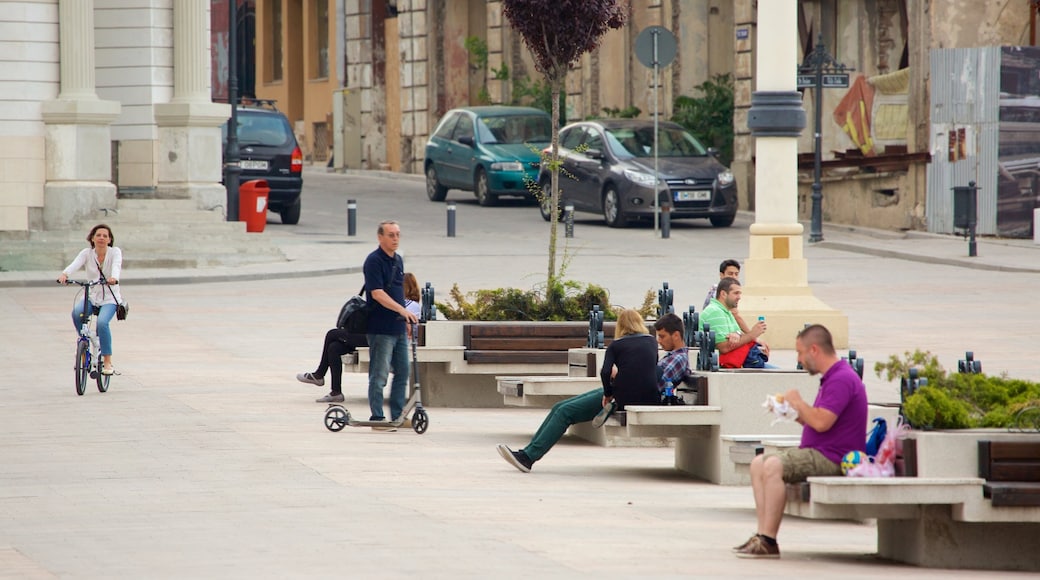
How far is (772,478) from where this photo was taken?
27.9ft

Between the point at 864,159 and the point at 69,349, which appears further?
the point at 864,159

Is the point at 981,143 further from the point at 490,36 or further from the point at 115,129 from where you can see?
the point at 490,36

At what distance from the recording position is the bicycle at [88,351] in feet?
49.1

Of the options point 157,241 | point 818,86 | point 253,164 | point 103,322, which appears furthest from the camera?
point 253,164

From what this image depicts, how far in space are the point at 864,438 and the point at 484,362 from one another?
5834 mm

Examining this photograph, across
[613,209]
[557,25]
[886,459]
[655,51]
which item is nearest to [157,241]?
[613,209]

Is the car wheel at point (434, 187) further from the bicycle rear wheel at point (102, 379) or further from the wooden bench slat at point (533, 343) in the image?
the wooden bench slat at point (533, 343)

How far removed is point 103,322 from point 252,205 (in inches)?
604

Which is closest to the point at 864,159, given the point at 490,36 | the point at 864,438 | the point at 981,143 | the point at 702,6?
the point at 981,143

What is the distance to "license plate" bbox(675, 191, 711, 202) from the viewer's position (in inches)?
1288

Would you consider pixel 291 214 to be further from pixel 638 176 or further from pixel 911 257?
pixel 911 257

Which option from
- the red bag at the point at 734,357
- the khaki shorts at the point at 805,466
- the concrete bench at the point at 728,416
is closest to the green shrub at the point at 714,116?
the red bag at the point at 734,357

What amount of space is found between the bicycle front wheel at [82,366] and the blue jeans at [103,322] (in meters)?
0.45

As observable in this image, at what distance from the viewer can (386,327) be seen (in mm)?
13320
